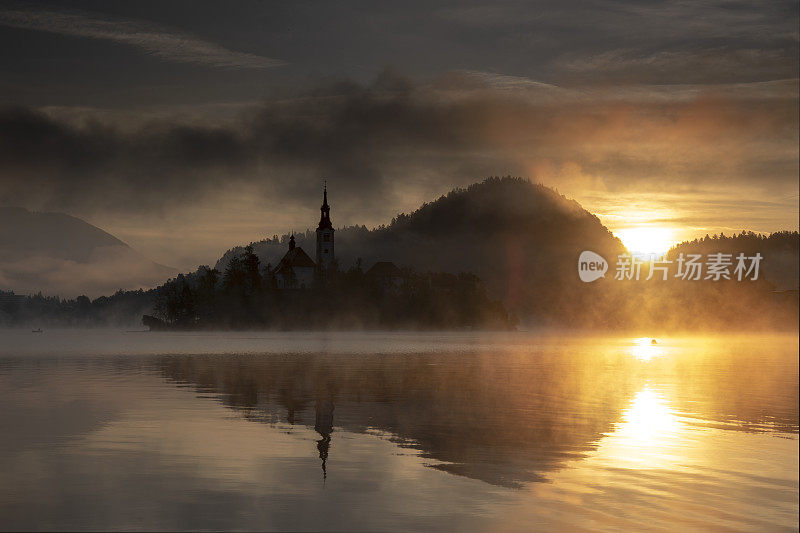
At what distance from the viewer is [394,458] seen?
95.0ft

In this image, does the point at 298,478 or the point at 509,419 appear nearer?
the point at 298,478

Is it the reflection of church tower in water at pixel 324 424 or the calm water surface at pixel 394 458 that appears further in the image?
the reflection of church tower in water at pixel 324 424

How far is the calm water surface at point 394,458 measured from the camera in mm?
21219

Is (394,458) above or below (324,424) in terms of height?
below

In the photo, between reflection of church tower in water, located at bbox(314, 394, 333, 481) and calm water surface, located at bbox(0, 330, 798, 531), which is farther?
reflection of church tower in water, located at bbox(314, 394, 333, 481)

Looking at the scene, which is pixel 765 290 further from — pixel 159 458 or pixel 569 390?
pixel 159 458

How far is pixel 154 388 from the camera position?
5694 cm

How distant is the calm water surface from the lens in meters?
21.2

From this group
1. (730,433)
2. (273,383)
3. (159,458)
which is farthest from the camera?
(273,383)

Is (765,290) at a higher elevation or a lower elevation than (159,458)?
higher

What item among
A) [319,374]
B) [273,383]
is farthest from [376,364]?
[273,383]

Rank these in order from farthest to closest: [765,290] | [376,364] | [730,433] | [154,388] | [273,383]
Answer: [765,290]
[376,364]
[273,383]
[154,388]
[730,433]

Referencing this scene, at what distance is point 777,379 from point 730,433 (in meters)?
40.1

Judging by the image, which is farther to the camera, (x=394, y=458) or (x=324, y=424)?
(x=324, y=424)
